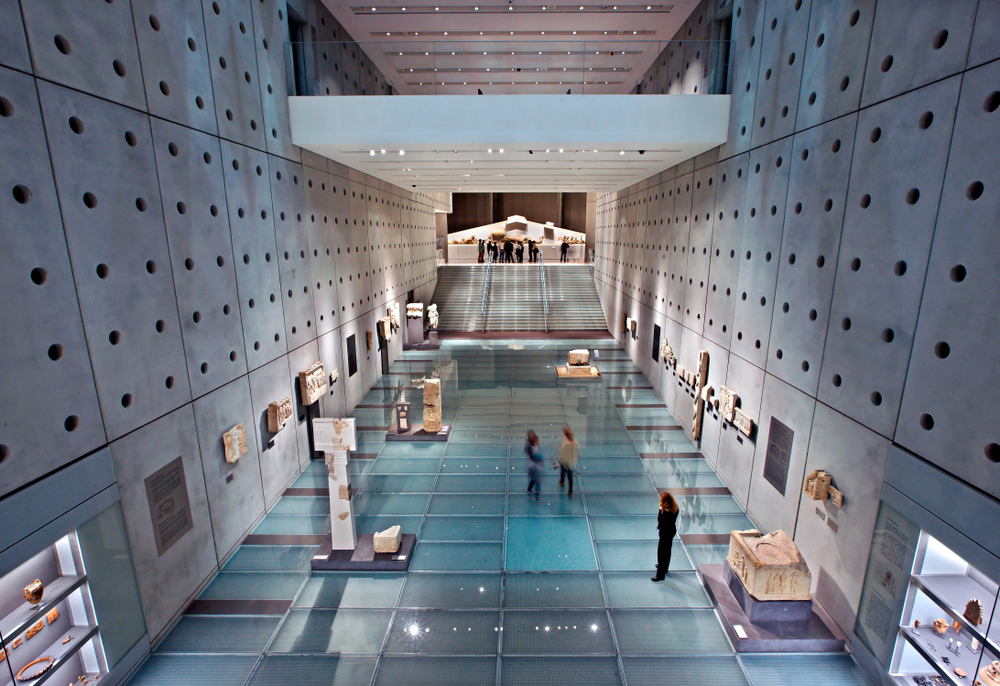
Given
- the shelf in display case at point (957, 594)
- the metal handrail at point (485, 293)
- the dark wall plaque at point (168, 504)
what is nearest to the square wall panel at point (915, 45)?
the shelf in display case at point (957, 594)

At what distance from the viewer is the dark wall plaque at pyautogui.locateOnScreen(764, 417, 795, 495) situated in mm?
7133

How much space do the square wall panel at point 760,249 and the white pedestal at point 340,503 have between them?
6.77m

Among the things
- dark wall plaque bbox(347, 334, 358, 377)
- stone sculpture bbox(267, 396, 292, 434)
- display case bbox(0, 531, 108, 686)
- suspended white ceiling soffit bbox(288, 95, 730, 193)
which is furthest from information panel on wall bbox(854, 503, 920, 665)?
dark wall plaque bbox(347, 334, 358, 377)

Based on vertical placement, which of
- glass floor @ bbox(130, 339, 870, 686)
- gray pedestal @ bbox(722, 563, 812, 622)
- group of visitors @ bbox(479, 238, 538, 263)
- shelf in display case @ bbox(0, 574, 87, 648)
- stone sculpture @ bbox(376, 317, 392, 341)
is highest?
group of visitors @ bbox(479, 238, 538, 263)

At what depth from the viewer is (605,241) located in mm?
23594

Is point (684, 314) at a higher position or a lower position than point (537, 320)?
higher

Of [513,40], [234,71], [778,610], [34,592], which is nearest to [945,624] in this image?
[778,610]

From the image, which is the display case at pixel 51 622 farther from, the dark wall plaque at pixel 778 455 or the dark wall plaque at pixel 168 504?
the dark wall plaque at pixel 778 455

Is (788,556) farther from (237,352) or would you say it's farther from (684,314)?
(237,352)

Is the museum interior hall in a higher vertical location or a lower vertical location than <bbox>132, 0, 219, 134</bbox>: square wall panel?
lower

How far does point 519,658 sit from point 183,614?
4.32 metres

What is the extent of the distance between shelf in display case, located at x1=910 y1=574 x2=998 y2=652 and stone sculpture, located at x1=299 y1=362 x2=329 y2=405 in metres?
9.53

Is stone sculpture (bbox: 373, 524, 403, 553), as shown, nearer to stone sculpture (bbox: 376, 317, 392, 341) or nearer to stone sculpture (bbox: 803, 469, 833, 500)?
stone sculpture (bbox: 803, 469, 833, 500)

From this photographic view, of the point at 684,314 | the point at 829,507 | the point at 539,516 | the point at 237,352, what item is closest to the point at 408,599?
the point at 539,516
